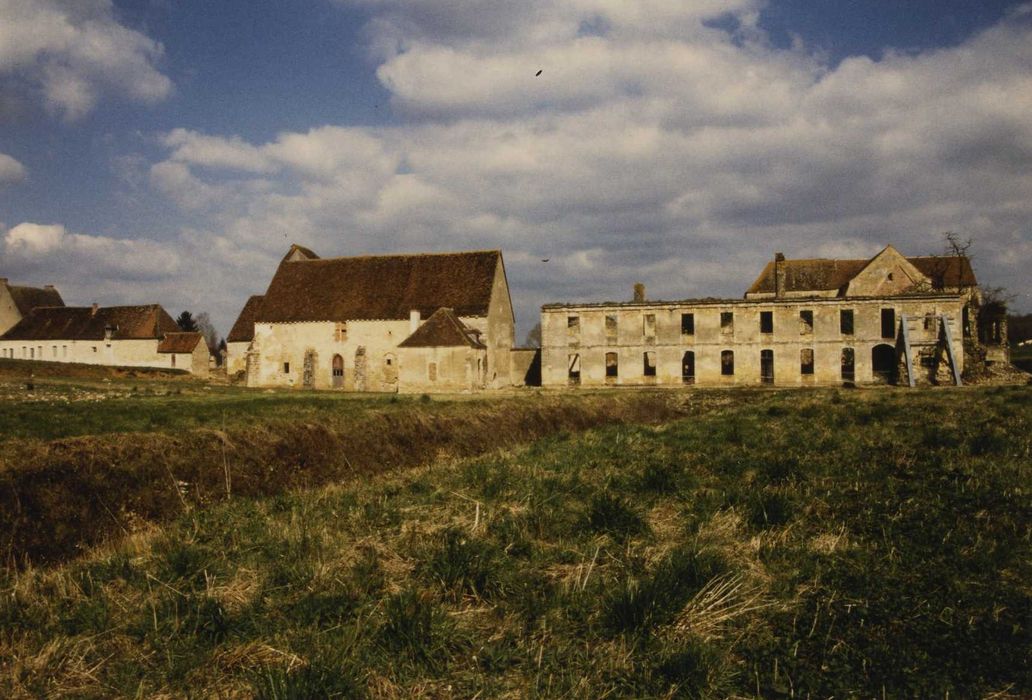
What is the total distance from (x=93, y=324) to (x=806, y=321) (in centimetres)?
5548

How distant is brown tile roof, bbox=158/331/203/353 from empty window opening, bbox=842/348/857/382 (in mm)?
47568

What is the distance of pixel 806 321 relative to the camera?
3856 cm

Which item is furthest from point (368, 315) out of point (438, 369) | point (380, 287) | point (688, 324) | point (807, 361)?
point (807, 361)

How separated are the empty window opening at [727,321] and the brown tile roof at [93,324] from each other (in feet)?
146

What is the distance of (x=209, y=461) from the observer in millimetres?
9875

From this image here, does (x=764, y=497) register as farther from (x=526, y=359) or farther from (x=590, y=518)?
(x=526, y=359)

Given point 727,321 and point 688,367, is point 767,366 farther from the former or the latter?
point 688,367

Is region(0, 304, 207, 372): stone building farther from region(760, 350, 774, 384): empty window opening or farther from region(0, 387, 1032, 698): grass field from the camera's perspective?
region(0, 387, 1032, 698): grass field

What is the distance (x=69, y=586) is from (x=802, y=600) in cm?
510

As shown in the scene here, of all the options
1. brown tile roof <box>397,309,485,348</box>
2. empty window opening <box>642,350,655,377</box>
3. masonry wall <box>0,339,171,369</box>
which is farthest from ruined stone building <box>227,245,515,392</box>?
masonry wall <box>0,339,171,369</box>

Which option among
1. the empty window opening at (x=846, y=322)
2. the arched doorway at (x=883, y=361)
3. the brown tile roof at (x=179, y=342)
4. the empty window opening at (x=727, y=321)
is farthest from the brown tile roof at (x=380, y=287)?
the arched doorway at (x=883, y=361)

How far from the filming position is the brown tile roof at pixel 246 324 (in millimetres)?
45250

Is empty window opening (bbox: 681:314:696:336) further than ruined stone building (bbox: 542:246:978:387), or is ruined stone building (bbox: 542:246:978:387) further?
empty window opening (bbox: 681:314:696:336)

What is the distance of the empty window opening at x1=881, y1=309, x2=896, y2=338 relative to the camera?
37.5 metres
